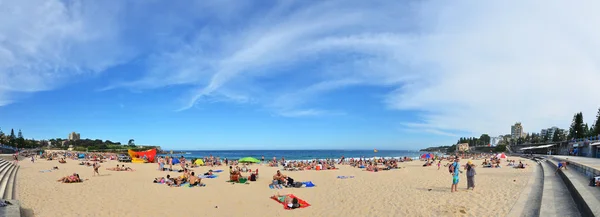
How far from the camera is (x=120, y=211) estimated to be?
1027 cm

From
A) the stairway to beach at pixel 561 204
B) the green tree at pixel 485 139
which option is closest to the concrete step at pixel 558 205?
the stairway to beach at pixel 561 204

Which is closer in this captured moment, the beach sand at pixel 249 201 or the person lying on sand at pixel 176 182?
the beach sand at pixel 249 201

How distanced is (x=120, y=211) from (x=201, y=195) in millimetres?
3547

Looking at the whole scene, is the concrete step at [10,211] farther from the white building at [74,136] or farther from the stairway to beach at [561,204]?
the white building at [74,136]

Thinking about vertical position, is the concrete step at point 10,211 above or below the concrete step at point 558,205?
above

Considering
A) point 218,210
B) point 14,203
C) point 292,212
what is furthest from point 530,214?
point 14,203

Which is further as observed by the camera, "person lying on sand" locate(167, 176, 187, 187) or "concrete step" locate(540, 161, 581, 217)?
"person lying on sand" locate(167, 176, 187, 187)

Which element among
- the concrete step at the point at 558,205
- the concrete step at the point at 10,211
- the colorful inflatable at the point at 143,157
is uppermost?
the concrete step at the point at 10,211

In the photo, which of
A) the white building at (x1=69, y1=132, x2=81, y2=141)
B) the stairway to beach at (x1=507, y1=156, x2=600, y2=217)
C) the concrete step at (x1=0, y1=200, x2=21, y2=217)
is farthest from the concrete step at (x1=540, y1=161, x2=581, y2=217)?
the white building at (x1=69, y1=132, x2=81, y2=141)

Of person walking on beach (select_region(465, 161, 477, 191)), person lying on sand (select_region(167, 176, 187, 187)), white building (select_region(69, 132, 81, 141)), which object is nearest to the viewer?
person walking on beach (select_region(465, 161, 477, 191))

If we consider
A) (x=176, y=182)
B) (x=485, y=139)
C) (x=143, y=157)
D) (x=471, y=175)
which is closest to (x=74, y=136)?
(x=143, y=157)

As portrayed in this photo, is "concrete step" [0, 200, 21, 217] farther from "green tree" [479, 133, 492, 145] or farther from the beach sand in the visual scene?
"green tree" [479, 133, 492, 145]

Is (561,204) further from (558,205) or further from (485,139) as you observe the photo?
(485,139)

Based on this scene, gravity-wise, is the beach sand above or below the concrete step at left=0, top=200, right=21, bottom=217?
below
